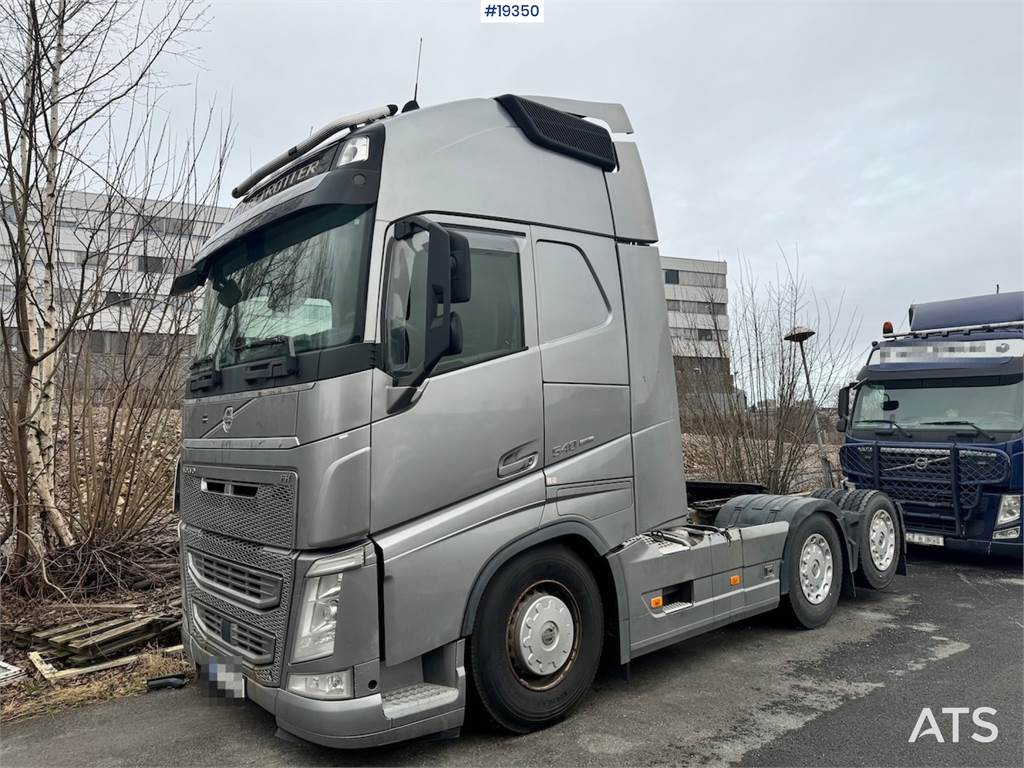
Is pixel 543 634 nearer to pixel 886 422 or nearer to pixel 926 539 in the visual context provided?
pixel 926 539

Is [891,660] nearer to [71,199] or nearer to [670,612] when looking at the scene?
[670,612]

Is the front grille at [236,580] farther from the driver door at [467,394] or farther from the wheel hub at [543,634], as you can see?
the wheel hub at [543,634]

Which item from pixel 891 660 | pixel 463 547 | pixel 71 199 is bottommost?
pixel 891 660

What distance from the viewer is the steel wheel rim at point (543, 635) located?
371cm

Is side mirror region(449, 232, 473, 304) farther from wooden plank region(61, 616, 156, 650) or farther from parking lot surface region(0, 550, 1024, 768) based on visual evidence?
wooden plank region(61, 616, 156, 650)

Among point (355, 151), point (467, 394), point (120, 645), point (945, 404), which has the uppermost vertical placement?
point (355, 151)

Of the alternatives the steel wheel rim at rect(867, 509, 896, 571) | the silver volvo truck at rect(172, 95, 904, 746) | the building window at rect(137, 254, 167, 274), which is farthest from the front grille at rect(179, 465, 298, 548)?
the steel wheel rim at rect(867, 509, 896, 571)

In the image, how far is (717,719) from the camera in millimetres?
3936

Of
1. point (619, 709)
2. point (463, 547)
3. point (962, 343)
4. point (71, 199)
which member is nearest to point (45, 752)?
point (463, 547)

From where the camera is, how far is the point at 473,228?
3.80m

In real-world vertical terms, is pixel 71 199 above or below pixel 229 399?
above

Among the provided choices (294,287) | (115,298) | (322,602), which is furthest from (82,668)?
(115,298)

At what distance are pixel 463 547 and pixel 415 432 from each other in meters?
0.63

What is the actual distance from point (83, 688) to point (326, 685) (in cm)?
246
